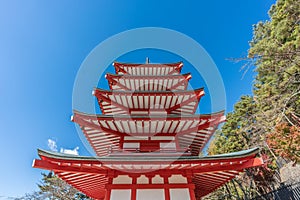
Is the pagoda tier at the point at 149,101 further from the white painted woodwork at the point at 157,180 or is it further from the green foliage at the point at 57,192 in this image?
the green foliage at the point at 57,192

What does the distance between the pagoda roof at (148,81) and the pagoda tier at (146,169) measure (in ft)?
15.5

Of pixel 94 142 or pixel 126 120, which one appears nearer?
pixel 126 120

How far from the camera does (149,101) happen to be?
311 inches

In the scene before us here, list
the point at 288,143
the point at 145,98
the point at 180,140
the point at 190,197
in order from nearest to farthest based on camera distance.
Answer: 1. the point at 190,197
2. the point at 180,140
3. the point at 145,98
4. the point at 288,143

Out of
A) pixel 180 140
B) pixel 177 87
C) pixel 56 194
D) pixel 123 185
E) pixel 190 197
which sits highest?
pixel 177 87

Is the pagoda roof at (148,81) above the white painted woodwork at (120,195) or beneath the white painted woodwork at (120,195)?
above

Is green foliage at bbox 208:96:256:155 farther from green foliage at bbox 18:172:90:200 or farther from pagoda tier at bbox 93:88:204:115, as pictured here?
green foliage at bbox 18:172:90:200

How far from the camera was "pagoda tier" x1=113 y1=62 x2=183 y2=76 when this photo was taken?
10102 mm

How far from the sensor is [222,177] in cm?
646

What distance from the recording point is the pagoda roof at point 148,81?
886 cm

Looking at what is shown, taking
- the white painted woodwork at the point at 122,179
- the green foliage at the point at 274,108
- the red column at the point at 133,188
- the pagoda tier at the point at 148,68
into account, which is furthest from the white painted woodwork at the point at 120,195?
the pagoda tier at the point at 148,68

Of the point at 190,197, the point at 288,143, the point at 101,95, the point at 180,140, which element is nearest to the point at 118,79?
the point at 101,95

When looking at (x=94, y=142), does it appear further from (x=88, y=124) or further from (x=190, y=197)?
(x=190, y=197)

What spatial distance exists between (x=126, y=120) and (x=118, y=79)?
338 cm
